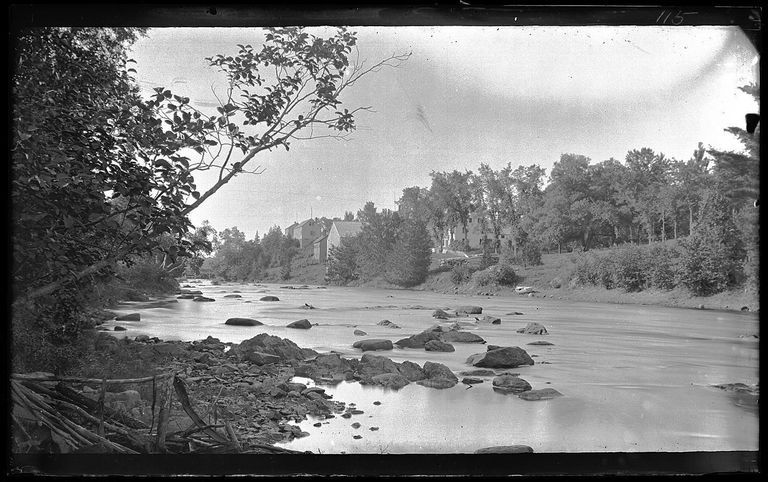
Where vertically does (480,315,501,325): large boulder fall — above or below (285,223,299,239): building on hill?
below

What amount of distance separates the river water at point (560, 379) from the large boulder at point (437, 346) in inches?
1.0

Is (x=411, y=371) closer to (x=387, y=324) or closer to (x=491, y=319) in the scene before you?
(x=387, y=324)

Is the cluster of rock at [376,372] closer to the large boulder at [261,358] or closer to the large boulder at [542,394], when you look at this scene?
the large boulder at [261,358]

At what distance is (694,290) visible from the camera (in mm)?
2418

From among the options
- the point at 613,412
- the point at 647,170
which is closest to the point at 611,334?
the point at 613,412

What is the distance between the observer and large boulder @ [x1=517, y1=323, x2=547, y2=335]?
238cm

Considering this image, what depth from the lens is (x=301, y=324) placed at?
2404mm

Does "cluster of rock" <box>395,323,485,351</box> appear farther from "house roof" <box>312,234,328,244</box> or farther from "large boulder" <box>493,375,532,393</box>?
"house roof" <box>312,234,328,244</box>

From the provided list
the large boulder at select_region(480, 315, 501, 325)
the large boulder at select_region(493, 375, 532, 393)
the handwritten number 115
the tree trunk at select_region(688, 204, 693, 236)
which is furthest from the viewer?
the large boulder at select_region(480, 315, 501, 325)

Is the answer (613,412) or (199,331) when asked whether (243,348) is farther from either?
(613,412)

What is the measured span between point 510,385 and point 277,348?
104 cm

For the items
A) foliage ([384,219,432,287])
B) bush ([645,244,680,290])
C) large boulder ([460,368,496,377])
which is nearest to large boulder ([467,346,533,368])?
large boulder ([460,368,496,377])

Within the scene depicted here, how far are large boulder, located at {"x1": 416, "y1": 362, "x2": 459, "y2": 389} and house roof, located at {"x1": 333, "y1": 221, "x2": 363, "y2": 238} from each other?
2.27 feet

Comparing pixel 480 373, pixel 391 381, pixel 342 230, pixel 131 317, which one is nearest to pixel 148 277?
pixel 131 317
